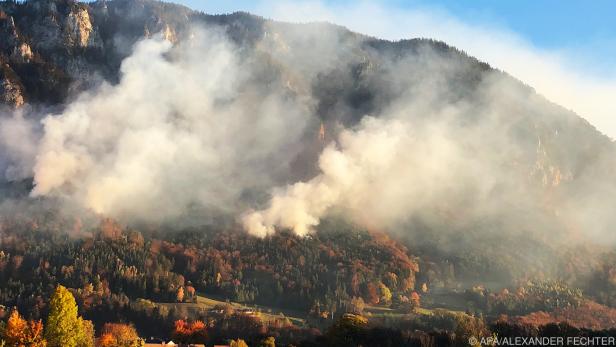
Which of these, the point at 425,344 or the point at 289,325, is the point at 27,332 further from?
the point at 289,325

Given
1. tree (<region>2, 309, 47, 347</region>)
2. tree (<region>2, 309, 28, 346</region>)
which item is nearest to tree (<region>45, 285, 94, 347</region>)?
tree (<region>2, 309, 47, 347</region>)

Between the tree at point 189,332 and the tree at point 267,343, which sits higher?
the tree at point 189,332

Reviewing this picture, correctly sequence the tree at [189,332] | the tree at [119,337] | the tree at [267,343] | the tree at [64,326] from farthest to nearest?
the tree at [189,332]
the tree at [267,343]
the tree at [119,337]
the tree at [64,326]

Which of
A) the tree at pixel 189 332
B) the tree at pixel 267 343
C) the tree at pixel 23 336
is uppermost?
the tree at pixel 189 332

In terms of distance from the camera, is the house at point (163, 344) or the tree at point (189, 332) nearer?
the house at point (163, 344)

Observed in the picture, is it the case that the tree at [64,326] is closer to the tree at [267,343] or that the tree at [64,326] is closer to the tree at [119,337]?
the tree at [119,337]

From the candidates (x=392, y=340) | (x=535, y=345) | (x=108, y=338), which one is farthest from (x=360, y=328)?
(x=108, y=338)

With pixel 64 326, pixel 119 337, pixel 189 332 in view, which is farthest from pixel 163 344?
pixel 64 326

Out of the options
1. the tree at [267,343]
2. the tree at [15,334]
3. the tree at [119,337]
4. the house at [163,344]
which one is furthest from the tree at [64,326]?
the tree at [267,343]

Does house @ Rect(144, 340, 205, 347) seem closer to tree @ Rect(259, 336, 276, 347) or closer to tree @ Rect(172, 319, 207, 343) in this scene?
tree @ Rect(172, 319, 207, 343)
